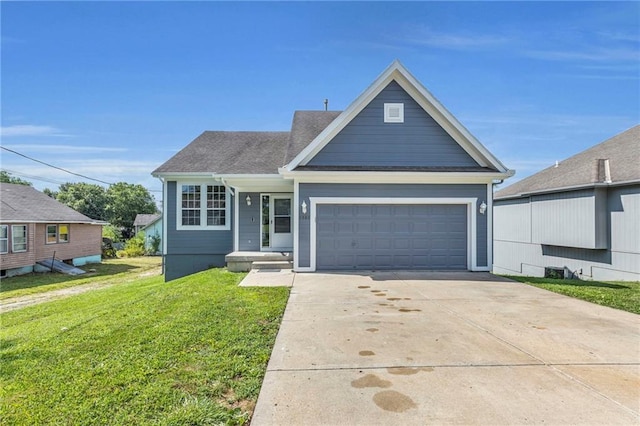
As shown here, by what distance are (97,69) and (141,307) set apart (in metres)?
12.8

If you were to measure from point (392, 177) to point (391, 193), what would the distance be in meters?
0.52

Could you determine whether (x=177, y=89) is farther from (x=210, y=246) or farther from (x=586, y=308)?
(x=586, y=308)

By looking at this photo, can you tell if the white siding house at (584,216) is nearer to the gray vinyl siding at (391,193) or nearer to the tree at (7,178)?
the gray vinyl siding at (391,193)

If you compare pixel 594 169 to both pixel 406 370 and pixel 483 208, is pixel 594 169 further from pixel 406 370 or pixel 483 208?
pixel 406 370

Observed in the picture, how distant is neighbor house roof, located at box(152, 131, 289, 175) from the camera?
1244cm

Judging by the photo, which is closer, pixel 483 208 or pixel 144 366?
pixel 144 366

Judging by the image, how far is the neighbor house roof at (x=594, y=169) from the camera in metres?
11.9

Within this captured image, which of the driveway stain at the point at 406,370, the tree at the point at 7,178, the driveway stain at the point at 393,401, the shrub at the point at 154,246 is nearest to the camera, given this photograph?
the driveway stain at the point at 393,401

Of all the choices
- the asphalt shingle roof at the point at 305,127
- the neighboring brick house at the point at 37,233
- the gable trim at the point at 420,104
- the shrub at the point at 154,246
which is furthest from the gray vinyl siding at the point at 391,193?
the shrub at the point at 154,246

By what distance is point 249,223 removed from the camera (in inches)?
485

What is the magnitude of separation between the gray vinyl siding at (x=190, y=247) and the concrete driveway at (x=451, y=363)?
7.32 metres

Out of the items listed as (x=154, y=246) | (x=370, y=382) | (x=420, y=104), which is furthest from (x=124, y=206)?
(x=370, y=382)

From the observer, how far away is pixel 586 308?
641 centimetres

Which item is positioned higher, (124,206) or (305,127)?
(305,127)
